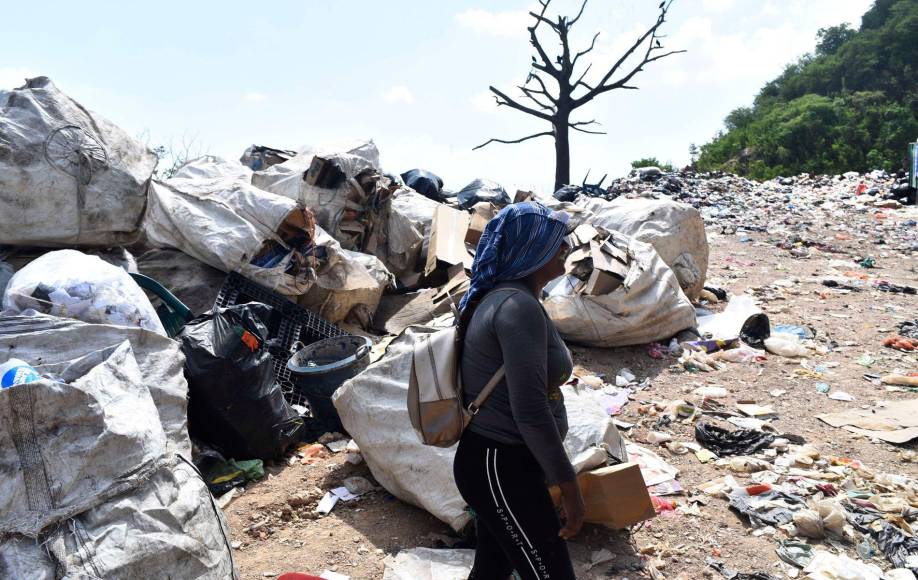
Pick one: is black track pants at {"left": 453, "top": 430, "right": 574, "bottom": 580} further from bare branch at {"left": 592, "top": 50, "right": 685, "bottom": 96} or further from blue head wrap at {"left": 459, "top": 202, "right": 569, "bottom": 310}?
bare branch at {"left": 592, "top": 50, "right": 685, "bottom": 96}

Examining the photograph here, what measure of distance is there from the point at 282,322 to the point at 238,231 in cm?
61

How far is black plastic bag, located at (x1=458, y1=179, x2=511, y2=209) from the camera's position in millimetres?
7332

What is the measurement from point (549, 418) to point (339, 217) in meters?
3.81

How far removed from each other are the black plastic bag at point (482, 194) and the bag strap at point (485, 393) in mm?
5542

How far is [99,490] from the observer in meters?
1.79

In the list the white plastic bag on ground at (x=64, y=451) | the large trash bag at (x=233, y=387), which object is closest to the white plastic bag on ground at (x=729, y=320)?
the large trash bag at (x=233, y=387)

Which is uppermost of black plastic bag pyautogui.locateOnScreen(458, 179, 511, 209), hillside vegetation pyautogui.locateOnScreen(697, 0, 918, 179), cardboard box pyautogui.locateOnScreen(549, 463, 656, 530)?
hillside vegetation pyautogui.locateOnScreen(697, 0, 918, 179)

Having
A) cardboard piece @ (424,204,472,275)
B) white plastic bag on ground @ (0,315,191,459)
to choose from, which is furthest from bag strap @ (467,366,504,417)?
cardboard piece @ (424,204,472,275)

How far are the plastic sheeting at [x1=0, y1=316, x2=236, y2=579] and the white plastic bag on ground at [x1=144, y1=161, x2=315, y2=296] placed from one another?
198cm

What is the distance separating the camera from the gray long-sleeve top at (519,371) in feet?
5.08

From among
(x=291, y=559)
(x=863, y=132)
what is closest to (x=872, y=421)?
(x=291, y=559)

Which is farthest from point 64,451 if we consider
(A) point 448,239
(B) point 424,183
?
(B) point 424,183

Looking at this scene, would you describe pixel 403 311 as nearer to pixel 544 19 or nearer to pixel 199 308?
pixel 199 308

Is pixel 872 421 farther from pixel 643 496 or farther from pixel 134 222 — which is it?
pixel 134 222
